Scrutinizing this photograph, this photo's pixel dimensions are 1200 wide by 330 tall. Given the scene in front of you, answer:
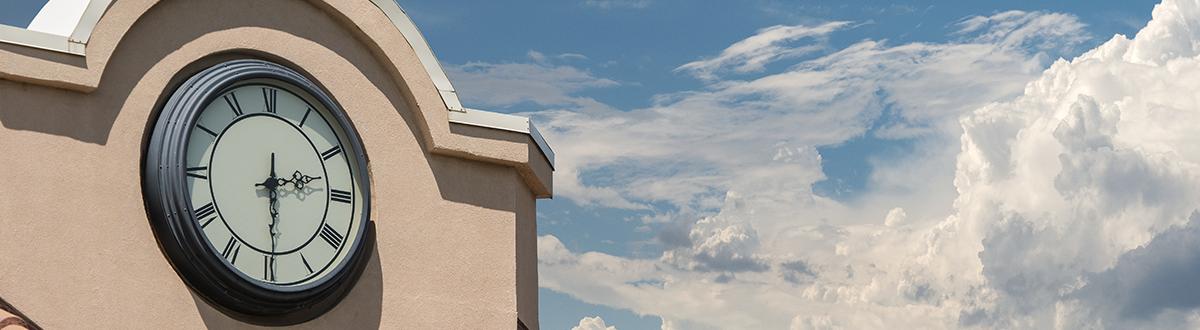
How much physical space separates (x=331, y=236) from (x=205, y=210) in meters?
1.10

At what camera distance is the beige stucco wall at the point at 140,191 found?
35.8ft

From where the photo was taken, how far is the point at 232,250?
11.6 meters

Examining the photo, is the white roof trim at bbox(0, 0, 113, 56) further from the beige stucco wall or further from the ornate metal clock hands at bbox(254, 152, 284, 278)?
the ornate metal clock hands at bbox(254, 152, 284, 278)

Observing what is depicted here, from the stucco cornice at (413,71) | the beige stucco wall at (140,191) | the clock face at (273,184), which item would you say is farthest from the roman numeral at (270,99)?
the stucco cornice at (413,71)

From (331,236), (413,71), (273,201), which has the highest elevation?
(413,71)

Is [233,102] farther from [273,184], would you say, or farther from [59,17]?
[59,17]

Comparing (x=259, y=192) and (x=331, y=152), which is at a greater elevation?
(x=331, y=152)

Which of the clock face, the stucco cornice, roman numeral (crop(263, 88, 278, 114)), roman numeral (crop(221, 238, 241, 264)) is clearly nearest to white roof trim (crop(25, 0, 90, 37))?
the stucco cornice

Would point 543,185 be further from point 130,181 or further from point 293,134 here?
point 130,181

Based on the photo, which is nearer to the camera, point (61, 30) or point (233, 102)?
point (61, 30)

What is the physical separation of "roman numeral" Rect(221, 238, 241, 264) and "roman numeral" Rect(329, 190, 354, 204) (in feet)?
3.12

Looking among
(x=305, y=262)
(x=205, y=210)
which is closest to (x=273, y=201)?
(x=305, y=262)

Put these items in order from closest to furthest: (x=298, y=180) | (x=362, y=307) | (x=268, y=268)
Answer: (x=268, y=268)
(x=298, y=180)
(x=362, y=307)

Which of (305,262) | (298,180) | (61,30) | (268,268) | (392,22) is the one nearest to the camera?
(61,30)
